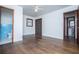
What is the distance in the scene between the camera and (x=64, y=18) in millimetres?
5312

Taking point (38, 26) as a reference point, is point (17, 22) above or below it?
above

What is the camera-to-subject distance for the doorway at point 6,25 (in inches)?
151

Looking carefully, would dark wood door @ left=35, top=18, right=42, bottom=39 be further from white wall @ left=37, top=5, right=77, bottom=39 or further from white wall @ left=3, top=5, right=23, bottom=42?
white wall @ left=3, top=5, right=23, bottom=42

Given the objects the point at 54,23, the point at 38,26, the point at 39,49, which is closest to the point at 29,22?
the point at 38,26

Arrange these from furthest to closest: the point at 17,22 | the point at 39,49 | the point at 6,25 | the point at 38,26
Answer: the point at 38,26
the point at 17,22
the point at 6,25
the point at 39,49

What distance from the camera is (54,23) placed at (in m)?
6.26

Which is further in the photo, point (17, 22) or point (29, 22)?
point (29, 22)

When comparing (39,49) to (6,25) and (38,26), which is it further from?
(38,26)

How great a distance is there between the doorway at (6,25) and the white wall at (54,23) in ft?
10.7

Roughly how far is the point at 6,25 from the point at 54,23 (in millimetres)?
3642

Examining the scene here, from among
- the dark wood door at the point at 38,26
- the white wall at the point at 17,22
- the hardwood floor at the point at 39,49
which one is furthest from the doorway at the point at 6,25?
the dark wood door at the point at 38,26

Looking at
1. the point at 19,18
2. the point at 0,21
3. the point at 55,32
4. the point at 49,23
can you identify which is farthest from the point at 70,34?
the point at 0,21

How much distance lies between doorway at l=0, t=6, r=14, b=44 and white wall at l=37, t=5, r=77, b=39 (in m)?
3.25
